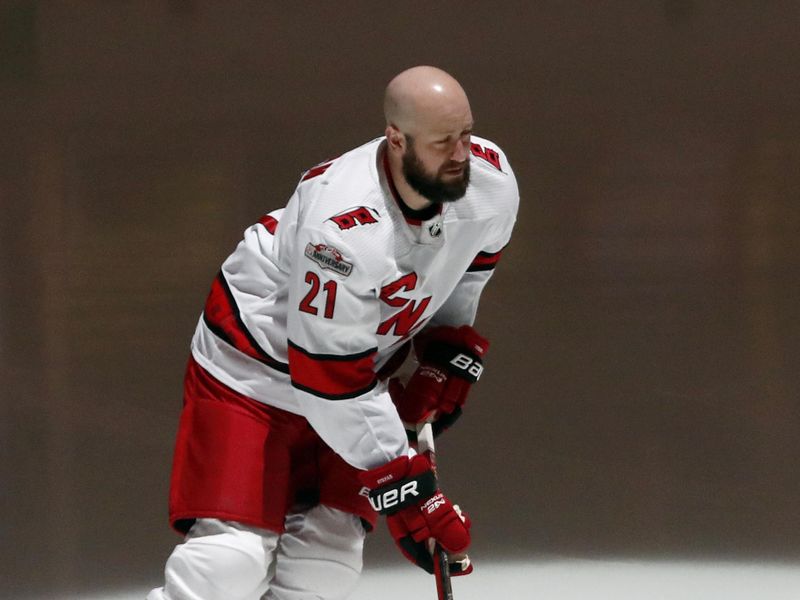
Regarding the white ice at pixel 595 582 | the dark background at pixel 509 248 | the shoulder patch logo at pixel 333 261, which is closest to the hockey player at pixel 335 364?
the shoulder patch logo at pixel 333 261

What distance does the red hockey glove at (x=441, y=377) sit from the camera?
2088 millimetres

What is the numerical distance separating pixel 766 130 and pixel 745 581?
1400mm

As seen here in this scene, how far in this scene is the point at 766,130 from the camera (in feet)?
11.9

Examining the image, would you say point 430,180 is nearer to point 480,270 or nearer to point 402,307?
point 402,307

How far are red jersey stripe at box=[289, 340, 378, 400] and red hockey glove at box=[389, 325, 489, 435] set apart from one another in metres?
0.30

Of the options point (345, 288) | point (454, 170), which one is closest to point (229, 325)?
point (345, 288)

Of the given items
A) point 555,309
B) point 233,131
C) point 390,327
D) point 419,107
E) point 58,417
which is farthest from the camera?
point 233,131

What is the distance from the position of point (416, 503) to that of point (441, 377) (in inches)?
12.3

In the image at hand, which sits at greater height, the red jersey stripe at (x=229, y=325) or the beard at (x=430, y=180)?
the beard at (x=430, y=180)

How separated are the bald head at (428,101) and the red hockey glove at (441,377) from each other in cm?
47

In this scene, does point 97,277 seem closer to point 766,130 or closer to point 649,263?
point 649,263

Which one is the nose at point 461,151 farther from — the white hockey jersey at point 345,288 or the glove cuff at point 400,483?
the glove cuff at point 400,483

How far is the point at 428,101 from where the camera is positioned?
1.72 metres

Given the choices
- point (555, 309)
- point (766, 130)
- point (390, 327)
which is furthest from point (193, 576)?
point (766, 130)
